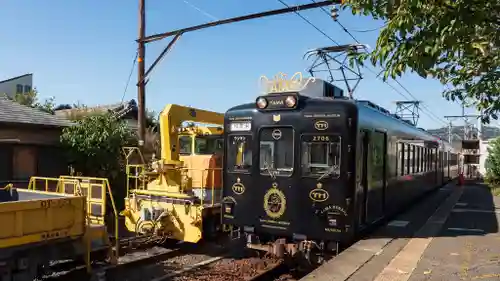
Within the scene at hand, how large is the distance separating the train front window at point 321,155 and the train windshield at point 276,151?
284mm

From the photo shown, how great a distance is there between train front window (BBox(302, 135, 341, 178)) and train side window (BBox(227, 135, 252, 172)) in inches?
46.0

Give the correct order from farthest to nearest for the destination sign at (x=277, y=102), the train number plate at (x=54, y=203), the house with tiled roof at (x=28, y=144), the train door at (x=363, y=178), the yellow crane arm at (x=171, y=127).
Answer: the house with tiled roof at (x=28, y=144)
the yellow crane arm at (x=171, y=127)
the destination sign at (x=277, y=102)
the train door at (x=363, y=178)
the train number plate at (x=54, y=203)

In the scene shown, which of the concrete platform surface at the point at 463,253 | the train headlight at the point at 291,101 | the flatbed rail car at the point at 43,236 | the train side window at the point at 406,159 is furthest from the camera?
the train side window at the point at 406,159

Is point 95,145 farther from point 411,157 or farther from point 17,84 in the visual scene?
point 17,84

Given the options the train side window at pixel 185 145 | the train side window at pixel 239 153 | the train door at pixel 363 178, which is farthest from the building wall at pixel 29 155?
the train door at pixel 363 178

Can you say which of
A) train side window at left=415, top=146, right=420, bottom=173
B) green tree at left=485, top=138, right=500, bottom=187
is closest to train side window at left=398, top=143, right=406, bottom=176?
train side window at left=415, top=146, right=420, bottom=173

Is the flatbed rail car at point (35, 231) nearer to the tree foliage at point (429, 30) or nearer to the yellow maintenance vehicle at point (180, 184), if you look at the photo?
the yellow maintenance vehicle at point (180, 184)

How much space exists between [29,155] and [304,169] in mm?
9397

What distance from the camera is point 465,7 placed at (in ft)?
12.1

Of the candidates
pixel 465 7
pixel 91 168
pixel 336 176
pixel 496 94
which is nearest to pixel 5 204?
pixel 336 176

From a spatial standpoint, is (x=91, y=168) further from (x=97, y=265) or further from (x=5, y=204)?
(x=5, y=204)

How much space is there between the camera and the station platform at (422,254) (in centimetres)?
580

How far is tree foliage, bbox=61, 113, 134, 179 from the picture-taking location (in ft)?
45.2

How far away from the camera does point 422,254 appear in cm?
686
